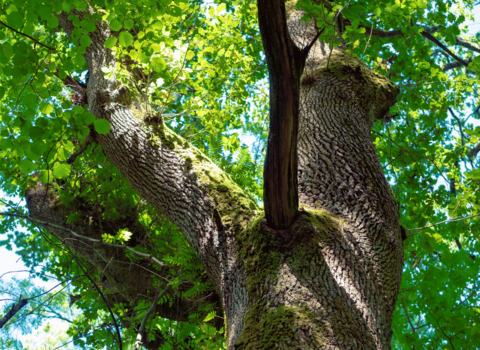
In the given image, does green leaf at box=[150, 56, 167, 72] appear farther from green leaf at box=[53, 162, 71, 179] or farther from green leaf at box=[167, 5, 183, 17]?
green leaf at box=[53, 162, 71, 179]

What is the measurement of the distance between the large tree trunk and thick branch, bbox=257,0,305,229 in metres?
0.21

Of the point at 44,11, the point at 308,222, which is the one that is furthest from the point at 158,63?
the point at 308,222

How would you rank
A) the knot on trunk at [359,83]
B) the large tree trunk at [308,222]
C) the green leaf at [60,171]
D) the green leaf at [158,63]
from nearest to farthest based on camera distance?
the large tree trunk at [308,222] < the green leaf at [60,171] < the green leaf at [158,63] < the knot on trunk at [359,83]

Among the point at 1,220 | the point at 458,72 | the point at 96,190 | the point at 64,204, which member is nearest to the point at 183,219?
the point at 96,190

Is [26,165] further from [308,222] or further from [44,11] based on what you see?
[308,222]

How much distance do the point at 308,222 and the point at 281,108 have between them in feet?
2.32

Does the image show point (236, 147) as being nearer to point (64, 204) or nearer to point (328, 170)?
point (328, 170)

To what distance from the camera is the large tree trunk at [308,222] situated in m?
1.73

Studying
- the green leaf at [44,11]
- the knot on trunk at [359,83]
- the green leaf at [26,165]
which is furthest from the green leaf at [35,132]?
the knot on trunk at [359,83]

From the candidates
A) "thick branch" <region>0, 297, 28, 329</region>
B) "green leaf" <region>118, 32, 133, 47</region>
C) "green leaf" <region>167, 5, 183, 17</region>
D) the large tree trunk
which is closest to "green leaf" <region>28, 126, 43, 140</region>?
"green leaf" <region>118, 32, 133, 47</region>

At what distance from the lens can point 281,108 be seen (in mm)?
1898

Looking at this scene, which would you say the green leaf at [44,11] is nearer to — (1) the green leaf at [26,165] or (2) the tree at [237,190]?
A: (2) the tree at [237,190]

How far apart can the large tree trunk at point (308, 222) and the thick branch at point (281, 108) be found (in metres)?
0.21

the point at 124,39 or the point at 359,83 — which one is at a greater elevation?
the point at 359,83
